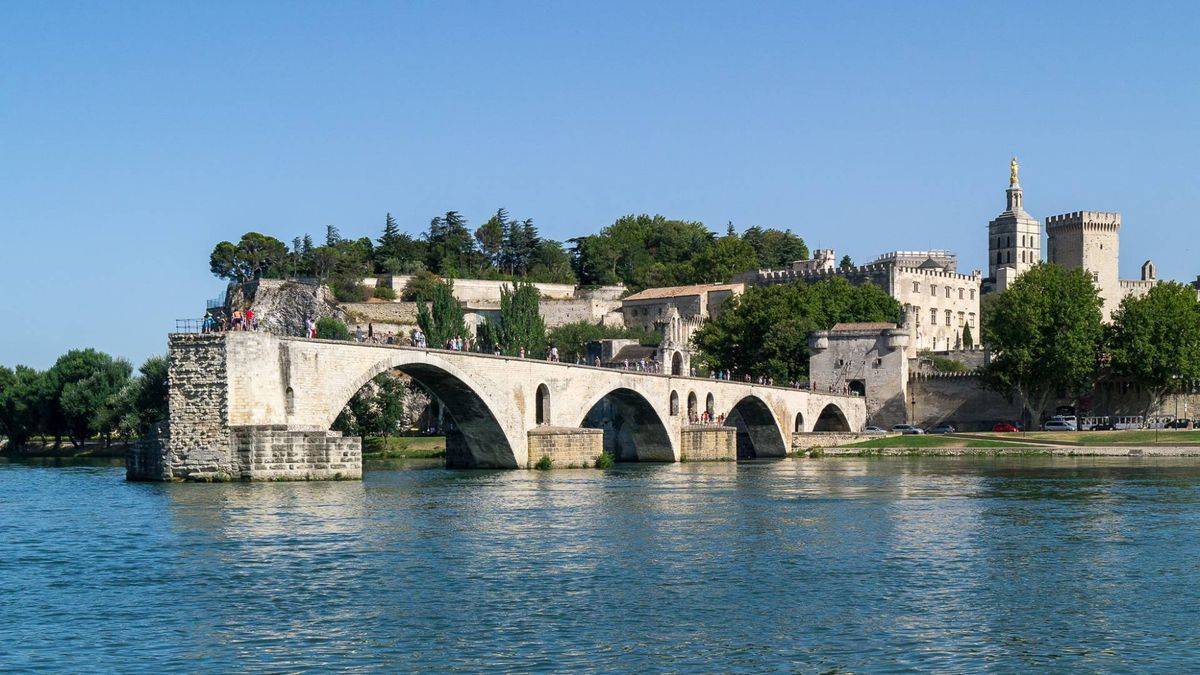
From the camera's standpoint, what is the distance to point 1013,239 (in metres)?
138

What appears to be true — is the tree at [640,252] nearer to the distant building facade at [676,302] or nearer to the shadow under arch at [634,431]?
the distant building facade at [676,302]

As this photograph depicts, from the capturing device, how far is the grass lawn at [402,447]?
72.0 meters

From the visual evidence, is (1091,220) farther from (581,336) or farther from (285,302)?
(285,302)

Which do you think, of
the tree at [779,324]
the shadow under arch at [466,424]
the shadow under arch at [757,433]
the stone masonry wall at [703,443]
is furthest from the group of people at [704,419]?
the tree at [779,324]

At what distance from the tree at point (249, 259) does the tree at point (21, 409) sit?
38.1 metres

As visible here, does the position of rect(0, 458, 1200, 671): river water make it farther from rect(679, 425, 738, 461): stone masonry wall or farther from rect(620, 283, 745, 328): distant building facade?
rect(620, 283, 745, 328): distant building facade

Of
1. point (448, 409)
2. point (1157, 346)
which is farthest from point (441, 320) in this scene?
point (1157, 346)

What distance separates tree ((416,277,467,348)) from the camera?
80.9 m

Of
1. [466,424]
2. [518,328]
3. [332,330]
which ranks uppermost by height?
[332,330]

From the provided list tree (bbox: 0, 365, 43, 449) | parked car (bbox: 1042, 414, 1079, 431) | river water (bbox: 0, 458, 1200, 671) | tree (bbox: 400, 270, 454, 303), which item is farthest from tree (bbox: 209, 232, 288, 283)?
river water (bbox: 0, 458, 1200, 671)

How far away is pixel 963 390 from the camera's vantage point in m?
88.5

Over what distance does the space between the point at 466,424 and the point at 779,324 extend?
139 ft

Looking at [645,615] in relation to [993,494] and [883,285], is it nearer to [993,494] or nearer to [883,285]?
[993,494]

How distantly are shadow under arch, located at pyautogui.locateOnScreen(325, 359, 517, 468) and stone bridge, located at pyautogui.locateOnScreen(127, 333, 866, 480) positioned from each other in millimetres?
52
